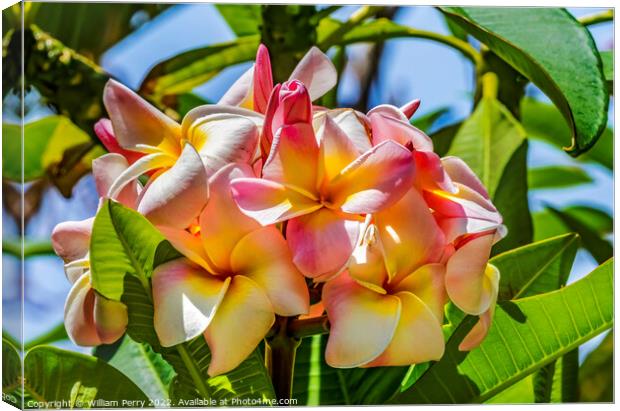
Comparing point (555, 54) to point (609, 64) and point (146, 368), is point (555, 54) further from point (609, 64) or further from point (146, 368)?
point (146, 368)

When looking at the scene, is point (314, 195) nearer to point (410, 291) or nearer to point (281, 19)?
point (410, 291)

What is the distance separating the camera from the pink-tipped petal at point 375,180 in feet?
2.39

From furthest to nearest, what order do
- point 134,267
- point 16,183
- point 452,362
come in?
point 16,183, point 452,362, point 134,267

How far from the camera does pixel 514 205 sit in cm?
112

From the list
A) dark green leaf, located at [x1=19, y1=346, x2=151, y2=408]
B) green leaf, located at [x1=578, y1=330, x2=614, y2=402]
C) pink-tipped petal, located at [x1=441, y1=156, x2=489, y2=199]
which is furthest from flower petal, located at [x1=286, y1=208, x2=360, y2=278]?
green leaf, located at [x1=578, y1=330, x2=614, y2=402]

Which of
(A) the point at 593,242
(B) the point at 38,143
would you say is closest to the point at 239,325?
(B) the point at 38,143

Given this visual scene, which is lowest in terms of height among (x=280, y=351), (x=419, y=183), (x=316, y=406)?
(x=316, y=406)

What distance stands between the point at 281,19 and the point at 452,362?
414 millimetres

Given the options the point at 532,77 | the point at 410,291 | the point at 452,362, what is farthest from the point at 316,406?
the point at 532,77

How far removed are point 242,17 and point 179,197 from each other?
0.47 meters

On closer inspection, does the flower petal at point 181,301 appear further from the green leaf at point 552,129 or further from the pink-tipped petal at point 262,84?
the green leaf at point 552,129

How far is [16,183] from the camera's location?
1.07m

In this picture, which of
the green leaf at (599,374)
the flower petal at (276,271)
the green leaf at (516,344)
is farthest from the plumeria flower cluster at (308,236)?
the green leaf at (599,374)

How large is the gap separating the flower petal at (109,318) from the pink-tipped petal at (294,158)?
14cm
